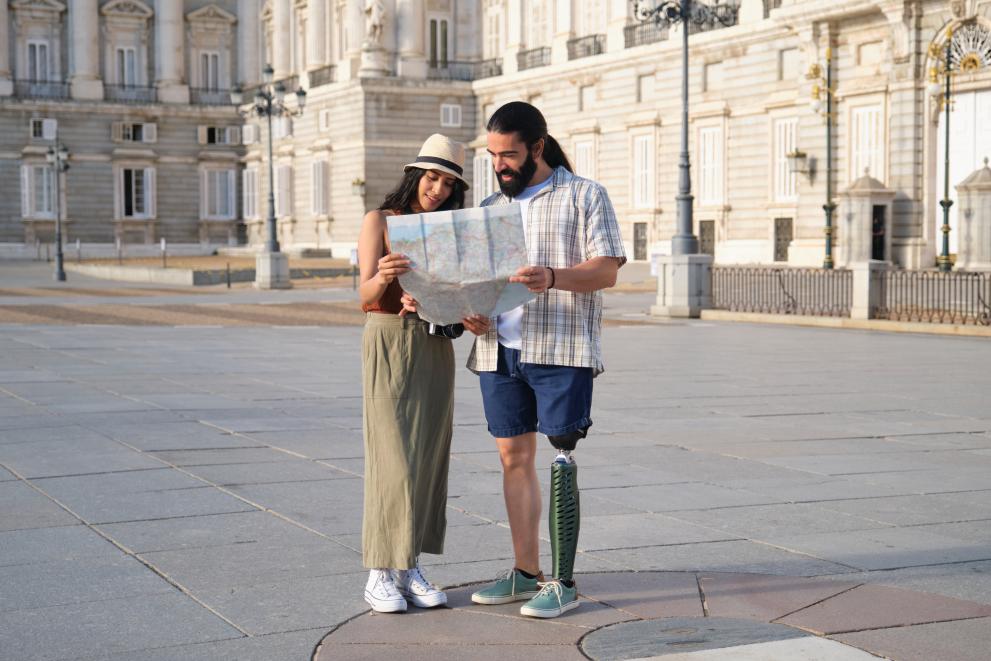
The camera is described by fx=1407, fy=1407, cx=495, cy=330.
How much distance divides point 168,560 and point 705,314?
66.2ft

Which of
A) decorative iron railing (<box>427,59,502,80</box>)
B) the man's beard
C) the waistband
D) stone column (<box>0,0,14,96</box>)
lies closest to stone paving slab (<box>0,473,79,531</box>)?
the waistband

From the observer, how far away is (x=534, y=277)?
504 cm

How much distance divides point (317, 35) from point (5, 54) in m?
16.1

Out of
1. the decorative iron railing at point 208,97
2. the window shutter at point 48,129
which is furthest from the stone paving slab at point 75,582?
the decorative iron railing at point 208,97

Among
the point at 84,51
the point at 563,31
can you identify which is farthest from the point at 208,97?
the point at 563,31

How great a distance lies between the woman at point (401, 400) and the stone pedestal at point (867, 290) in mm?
18453

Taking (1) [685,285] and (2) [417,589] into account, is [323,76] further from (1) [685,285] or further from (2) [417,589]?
(2) [417,589]

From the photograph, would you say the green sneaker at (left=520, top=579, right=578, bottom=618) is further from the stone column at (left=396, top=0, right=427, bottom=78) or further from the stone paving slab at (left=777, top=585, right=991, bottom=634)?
the stone column at (left=396, top=0, right=427, bottom=78)

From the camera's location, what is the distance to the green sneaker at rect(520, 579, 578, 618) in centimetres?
522

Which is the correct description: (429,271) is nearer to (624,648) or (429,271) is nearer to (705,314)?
(624,648)

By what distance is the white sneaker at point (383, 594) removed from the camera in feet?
17.5

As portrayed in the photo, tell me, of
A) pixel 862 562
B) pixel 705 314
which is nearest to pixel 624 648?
pixel 862 562

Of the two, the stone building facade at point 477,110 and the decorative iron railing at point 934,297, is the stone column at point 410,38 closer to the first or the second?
the stone building facade at point 477,110

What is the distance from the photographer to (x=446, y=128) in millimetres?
57188
